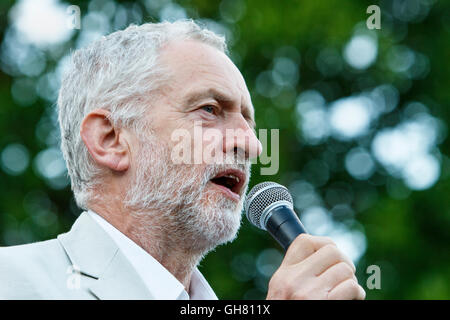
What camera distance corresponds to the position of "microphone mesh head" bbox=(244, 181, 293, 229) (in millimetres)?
2744

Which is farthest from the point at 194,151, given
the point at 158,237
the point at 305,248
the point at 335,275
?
the point at 335,275

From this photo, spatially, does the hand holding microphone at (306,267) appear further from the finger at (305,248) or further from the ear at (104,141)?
the ear at (104,141)

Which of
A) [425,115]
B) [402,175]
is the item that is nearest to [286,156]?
[402,175]

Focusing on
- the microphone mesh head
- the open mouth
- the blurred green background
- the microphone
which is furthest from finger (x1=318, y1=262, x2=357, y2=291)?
the blurred green background

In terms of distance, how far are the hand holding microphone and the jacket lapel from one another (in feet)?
1.86

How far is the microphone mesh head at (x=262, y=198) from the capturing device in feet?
9.00

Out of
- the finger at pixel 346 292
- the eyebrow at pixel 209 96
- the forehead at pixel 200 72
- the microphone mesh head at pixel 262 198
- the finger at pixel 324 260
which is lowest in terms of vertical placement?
the finger at pixel 346 292

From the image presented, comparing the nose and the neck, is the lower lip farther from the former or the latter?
the neck

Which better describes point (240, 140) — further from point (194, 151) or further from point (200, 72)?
point (200, 72)

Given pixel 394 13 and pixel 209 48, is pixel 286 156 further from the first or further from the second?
pixel 209 48

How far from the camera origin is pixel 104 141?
3.17 metres

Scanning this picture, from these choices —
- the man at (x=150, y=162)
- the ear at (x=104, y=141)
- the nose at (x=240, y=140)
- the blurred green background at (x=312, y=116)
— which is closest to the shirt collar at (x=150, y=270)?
the man at (x=150, y=162)

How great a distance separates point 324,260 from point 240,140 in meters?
0.91
